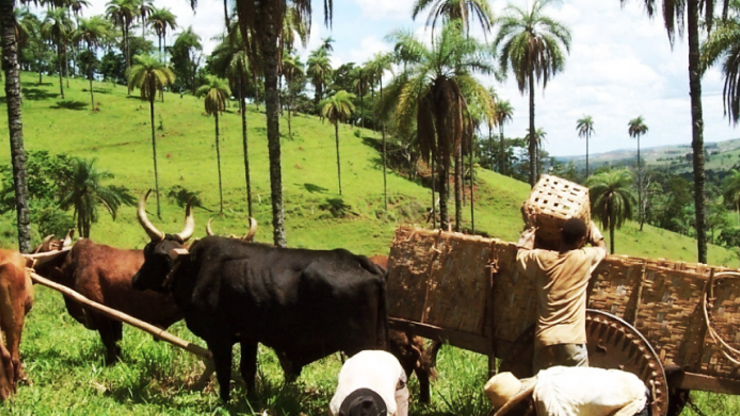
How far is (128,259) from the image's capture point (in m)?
10.3

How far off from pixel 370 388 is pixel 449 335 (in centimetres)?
240

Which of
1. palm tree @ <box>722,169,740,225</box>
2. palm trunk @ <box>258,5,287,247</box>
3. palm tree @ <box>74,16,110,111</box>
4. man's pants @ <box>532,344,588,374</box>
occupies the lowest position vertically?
palm tree @ <box>722,169,740,225</box>

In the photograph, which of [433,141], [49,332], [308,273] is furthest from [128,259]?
[433,141]

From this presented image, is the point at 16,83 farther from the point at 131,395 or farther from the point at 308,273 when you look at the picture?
the point at 308,273

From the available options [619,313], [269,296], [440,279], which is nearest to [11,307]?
[269,296]

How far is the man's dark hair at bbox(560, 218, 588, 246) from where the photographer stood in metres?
5.75

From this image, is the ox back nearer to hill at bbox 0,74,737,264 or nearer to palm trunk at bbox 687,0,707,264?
palm trunk at bbox 687,0,707,264

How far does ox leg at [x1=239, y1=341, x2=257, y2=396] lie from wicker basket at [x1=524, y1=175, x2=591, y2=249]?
11.5ft

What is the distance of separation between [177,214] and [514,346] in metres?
38.1

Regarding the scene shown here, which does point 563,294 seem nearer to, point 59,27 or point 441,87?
point 441,87

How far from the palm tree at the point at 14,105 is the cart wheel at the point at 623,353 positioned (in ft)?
36.5

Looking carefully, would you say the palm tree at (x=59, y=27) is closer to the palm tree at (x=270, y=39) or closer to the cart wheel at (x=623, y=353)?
the palm tree at (x=270, y=39)

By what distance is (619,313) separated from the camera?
583 cm

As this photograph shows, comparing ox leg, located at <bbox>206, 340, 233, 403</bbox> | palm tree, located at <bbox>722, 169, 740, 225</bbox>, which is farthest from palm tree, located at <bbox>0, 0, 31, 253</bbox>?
palm tree, located at <bbox>722, 169, 740, 225</bbox>
